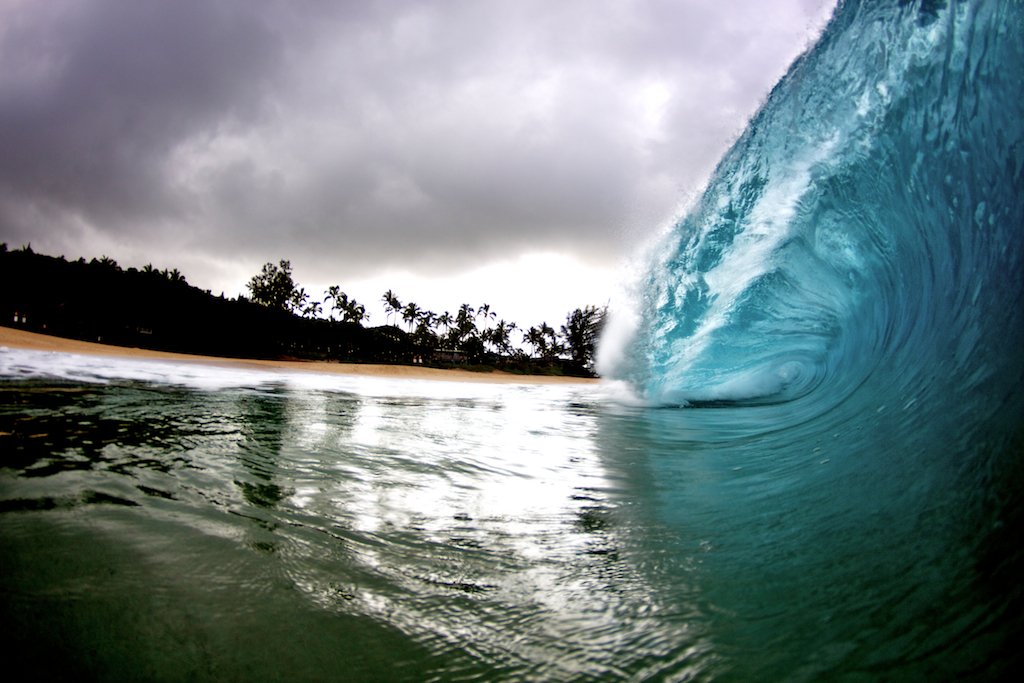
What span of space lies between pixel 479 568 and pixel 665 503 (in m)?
1.47

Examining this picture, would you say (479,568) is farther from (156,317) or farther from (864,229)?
(156,317)

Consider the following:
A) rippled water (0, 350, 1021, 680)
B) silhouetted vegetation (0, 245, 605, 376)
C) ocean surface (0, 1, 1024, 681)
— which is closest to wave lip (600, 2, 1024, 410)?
ocean surface (0, 1, 1024, 681)

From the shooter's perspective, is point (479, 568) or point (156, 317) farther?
point (156, 317)

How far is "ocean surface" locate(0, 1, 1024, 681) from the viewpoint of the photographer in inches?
50.1

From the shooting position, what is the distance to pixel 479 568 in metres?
1.82

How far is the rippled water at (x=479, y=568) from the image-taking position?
123 cm

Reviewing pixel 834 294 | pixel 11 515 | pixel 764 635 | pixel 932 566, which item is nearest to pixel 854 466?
pixel 932 566

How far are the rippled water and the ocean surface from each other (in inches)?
0.5

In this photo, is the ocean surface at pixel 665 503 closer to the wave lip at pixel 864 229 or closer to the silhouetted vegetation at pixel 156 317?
the wave lip at pixel 864 229

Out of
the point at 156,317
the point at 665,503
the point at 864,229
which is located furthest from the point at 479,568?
the point at 156,317

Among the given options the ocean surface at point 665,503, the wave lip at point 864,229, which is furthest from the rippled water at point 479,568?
the wave lip at point 864,229

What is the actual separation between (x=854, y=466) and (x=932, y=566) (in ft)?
5.13

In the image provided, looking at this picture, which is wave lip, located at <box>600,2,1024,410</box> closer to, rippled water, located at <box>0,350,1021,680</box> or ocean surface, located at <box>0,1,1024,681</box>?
ocean surface, located at <box>0,1,1024,681</box>

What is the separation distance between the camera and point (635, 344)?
11.5 metres
